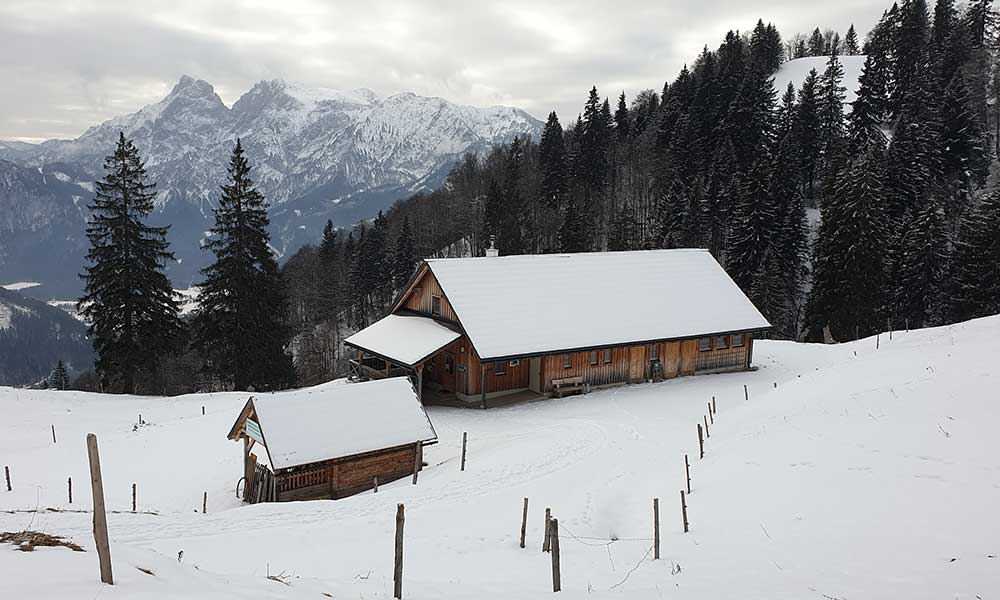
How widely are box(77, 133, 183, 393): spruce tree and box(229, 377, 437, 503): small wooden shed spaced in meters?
19.7

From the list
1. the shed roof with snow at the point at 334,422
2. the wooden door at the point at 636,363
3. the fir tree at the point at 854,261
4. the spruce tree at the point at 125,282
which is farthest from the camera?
the fir tree at the point at 854,261

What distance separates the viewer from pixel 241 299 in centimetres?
3572

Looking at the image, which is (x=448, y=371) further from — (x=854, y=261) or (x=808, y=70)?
(x=808, y=70)

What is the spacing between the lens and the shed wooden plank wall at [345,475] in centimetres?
1739

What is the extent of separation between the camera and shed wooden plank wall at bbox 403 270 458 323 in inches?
1129

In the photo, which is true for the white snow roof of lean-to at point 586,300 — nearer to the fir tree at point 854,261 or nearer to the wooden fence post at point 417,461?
the wooden fence post at point 417,461

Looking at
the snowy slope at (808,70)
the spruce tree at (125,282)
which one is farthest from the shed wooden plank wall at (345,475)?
the snowy slope at (808,70)

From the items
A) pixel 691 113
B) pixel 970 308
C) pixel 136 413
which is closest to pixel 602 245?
pixel 691 113

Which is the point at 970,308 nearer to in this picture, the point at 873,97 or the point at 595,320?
the point at 595,320

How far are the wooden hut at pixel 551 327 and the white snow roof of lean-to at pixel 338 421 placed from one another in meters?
5.35

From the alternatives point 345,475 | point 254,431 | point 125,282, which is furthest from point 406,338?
point 125,282

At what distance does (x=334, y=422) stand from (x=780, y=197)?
2105 inches

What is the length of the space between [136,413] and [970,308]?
170 feet

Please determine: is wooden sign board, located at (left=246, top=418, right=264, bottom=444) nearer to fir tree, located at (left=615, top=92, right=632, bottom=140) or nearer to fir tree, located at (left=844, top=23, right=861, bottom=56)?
fir tree, located at (left=615, top=92, right=632, bottom=140)
